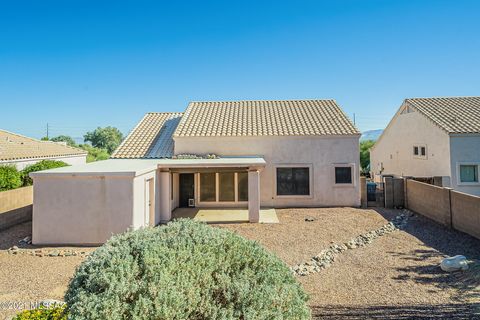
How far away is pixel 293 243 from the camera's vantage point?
10922 millimetres

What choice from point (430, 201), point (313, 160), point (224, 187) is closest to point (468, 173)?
point (430, 201)

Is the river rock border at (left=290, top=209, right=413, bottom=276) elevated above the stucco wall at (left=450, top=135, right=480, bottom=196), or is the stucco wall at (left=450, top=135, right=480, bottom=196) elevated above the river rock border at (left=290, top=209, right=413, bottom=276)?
the stucco wall at (left=450, top=135, right=480, bottom=196)

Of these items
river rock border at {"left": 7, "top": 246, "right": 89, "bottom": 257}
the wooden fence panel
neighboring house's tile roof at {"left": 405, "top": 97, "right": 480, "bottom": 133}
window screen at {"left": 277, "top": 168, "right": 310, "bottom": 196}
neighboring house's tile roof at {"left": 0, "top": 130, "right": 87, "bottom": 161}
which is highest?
neighboring house's tile roof at {"left": 405, "top": 97, "right": 480, "bottom": 133}

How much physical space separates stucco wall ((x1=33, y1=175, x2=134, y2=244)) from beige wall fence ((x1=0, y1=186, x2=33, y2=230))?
3825 mm

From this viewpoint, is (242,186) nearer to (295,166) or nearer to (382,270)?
(295,166)

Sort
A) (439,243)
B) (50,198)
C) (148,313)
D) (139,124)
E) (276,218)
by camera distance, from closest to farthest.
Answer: (148,313)
(439,243)
(50,198)
(276,218)
(139,124)

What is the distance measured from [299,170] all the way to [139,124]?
13346 mm

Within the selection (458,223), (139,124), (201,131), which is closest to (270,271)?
(458,223)

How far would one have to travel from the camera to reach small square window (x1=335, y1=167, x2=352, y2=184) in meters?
17.6

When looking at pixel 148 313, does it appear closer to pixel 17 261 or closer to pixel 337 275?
pixel 337 275

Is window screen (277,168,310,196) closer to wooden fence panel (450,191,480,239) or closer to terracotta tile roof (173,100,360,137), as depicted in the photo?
terracotta tile roof (173,100,360,137)

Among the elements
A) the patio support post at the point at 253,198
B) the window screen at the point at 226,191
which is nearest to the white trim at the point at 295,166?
the window screen at the point at 226,191

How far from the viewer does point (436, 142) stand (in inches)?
736

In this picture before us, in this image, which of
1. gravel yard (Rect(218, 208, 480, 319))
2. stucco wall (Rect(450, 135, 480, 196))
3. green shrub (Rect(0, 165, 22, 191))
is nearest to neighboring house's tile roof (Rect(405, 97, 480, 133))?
stucco wall (Rect(450, 135, 480, 196))
